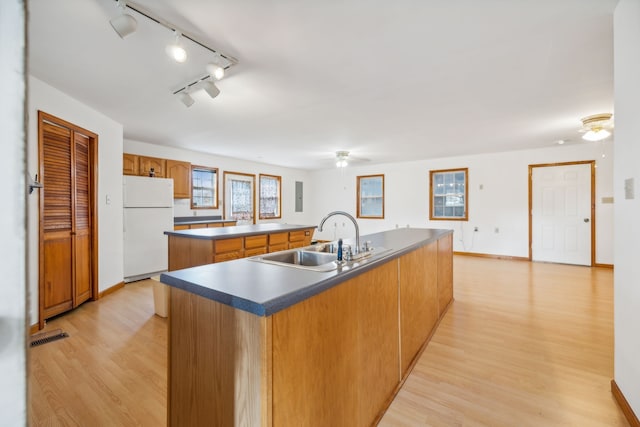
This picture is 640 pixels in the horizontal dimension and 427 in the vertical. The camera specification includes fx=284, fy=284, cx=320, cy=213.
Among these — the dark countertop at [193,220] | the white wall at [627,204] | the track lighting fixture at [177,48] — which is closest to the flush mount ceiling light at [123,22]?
the track lighting fixture at [177,48]

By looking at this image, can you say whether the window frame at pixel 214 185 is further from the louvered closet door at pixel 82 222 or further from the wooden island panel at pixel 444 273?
the wooden island panel at pixel 444 273

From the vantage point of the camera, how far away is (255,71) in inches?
99.4

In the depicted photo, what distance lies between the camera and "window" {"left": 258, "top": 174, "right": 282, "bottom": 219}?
7.80m

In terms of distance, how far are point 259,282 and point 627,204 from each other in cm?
209

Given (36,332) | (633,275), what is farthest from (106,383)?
(633,275)

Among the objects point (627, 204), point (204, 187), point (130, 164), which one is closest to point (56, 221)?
point (130, 164)

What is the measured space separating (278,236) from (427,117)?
2.60 meters

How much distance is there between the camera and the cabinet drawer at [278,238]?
3.91 meters

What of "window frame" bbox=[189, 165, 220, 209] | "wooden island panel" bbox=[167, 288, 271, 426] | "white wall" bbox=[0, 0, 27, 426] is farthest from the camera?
"window frame" bbox=[189, 165, 220, 209]

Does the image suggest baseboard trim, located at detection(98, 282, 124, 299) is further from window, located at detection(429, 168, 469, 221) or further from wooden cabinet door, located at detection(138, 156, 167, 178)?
window, located at detection(429, 168, 469, 221)

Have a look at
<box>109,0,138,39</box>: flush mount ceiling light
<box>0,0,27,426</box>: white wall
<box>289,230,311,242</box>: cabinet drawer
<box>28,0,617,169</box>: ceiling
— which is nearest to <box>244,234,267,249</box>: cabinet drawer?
<box>289,230,311,242</box>: cabinet drawer

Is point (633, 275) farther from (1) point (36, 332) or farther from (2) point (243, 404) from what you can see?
(1) point (36, 332)

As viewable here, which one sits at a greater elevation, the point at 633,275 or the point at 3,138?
the point at 3,138

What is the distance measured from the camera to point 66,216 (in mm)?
3197
